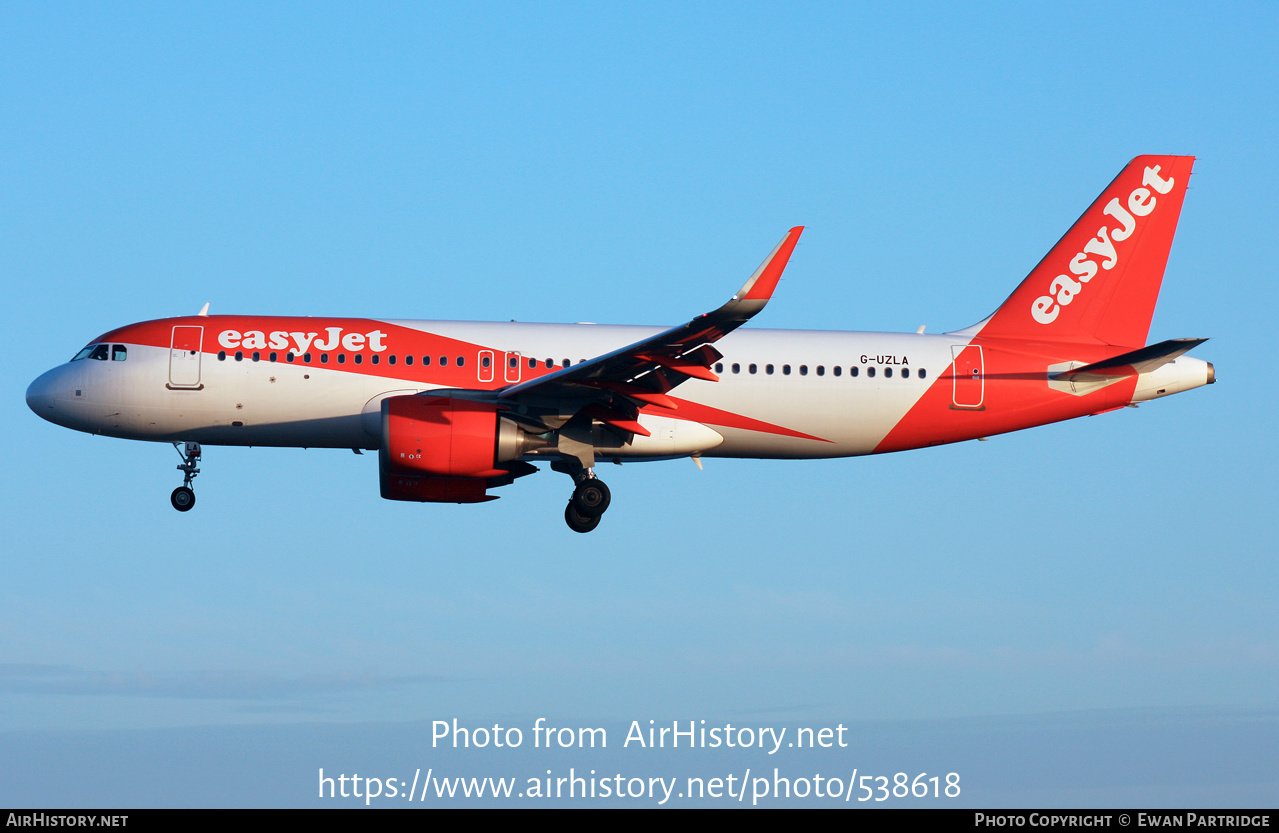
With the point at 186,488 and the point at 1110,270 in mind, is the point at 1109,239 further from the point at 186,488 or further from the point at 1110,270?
the point at 186,488

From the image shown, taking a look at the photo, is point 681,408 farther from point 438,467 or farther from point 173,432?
point 173,432

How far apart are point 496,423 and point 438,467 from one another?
54.1 inches

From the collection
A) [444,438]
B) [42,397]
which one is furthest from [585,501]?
[42,397]

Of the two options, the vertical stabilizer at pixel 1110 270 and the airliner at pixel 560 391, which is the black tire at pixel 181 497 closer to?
the airliner at pixel 560 391

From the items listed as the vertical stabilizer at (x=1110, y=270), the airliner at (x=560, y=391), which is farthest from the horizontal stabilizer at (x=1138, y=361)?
the vertical stabilizer at (x=1110, y=270)

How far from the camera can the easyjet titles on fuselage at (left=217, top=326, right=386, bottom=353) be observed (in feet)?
93.7

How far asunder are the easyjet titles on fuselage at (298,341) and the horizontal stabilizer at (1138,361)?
1461cm

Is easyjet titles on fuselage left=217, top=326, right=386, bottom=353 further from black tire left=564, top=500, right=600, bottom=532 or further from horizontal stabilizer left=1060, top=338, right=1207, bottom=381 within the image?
horizontal stabilizer left=1060, top=338, right=1207, bottom=381

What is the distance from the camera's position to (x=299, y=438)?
28703 millimetres

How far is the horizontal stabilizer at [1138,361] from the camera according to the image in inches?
1084

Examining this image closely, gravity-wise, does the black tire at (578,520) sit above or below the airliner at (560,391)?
below

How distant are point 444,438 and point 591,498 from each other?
11.5 ft

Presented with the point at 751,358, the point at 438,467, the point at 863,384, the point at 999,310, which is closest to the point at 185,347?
the point at 438,467

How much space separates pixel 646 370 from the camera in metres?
26.3
